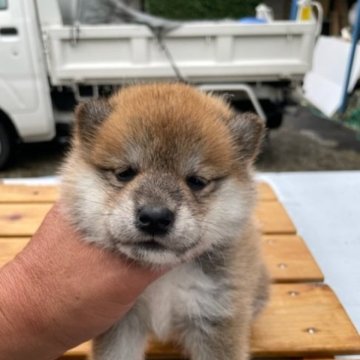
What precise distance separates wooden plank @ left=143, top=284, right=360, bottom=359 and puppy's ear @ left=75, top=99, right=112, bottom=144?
92cm

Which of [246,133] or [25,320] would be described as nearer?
[25,320]

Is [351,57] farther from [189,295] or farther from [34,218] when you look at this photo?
[189,295]

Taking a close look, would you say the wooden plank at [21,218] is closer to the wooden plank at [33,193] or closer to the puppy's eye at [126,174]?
the wooden plank at [33,193]

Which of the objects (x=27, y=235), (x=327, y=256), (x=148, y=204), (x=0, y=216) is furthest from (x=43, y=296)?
(x=327, y=256)

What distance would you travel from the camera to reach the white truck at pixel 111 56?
5.09m

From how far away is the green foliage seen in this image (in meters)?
7.97

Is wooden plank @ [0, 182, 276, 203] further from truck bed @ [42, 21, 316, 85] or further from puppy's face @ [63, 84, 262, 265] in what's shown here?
truck bed @ [42, 21, 316, 85]

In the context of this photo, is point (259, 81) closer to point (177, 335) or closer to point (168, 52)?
point (168, 52)

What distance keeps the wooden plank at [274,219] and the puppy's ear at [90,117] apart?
125 centimetres

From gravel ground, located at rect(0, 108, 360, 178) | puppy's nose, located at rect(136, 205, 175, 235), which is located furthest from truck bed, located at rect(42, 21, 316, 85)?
puppy's nose, located at rect(136, 205, 175, 235)

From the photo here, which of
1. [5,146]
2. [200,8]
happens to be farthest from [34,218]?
[200,8]

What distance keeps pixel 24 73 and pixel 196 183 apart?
13.9ft

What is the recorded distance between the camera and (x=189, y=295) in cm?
159

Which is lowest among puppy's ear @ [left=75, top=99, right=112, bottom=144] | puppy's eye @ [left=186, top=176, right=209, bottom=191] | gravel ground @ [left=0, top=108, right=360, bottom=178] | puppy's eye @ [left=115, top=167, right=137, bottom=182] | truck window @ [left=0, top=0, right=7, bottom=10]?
gravel ground @ [left=0, top=108, right=360, bottom=178]
